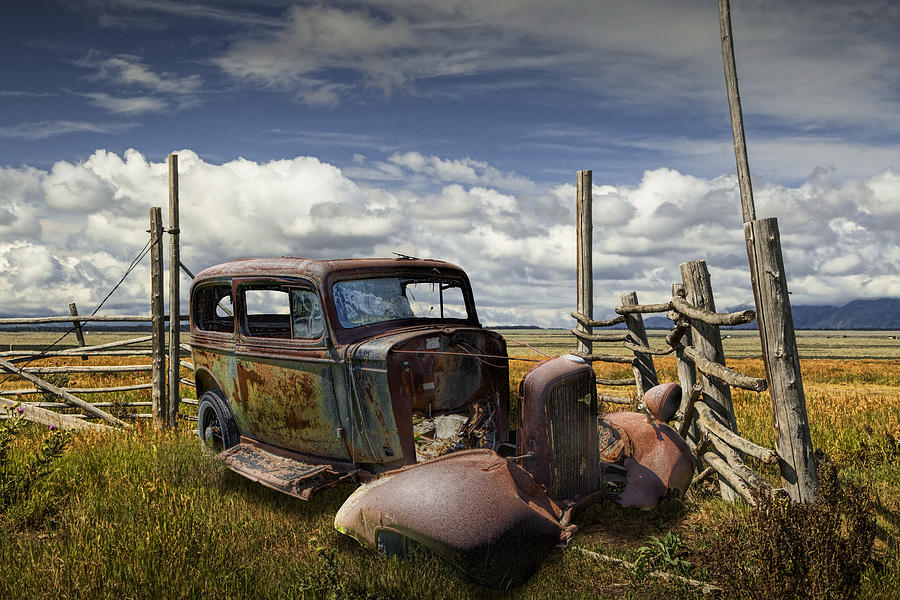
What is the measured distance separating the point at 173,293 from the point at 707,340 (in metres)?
7.57

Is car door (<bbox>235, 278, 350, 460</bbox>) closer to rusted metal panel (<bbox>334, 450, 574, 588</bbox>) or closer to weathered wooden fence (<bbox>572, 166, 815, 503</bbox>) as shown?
rusted metal panel (<bbox>334, 450, 574, 588</bbox>)

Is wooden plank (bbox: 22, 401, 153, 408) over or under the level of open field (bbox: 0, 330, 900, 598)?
over

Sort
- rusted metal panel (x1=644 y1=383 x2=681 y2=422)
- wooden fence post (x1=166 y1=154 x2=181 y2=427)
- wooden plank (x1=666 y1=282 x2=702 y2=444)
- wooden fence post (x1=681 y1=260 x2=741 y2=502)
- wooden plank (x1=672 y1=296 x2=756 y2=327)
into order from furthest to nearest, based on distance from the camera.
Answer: wooden fence post (x1=166 y1=154 x2=181 y2=427)
wooden plank (x1=666 y1=282 x2=702 y2=444)
rusted metal panel (x1=644 y1=383 x2=681 y2=422)
wooden fence post (x1=681 y1=260 x2=741 y2=502)
wooden plank (x1=672 y1=296 x2=756 y2=327)

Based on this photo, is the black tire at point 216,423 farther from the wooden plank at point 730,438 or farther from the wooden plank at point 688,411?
the wooden plank at point 730,438

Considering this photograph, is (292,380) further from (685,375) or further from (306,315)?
(685,375)

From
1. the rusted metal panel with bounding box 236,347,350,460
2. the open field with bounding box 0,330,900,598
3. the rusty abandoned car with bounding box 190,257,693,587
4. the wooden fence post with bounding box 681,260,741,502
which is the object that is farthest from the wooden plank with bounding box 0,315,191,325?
the wooden fence post with bounding box 681,260,741,502

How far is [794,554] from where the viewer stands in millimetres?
3920

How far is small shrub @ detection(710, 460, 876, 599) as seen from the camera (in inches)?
147

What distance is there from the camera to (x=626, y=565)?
14.3 feet

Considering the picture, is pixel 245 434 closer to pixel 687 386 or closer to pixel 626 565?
pixel 626 565

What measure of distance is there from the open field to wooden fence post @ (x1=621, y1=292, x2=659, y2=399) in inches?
89.4

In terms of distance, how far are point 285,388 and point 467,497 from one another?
263 centimetres

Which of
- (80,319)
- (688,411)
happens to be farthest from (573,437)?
(80,319)

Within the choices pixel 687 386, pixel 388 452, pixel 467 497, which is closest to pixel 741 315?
pixel 687 386
